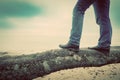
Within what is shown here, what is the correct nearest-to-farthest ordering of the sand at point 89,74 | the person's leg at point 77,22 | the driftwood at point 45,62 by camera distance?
the driftwood at point 45,62, the person's leg at point 77,22, the sand at point 89,74

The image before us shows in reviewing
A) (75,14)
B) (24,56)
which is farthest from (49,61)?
(75,14)

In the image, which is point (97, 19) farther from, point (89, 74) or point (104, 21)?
point (89, 74)

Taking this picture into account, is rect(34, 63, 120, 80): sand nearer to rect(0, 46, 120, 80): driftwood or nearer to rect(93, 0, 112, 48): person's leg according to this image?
rect(0, 46, 120, 80): driftwood

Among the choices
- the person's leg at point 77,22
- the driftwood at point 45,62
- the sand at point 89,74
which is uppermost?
the person's leg at point 77,22

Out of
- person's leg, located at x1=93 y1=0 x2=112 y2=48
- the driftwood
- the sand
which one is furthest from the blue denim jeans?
the sand

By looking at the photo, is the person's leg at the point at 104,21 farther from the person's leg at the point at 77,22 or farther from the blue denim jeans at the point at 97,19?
the person's leg at the point at 77,22

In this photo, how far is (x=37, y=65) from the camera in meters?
3.96

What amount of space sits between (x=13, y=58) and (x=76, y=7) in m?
1.69

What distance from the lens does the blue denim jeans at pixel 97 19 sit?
441 cm

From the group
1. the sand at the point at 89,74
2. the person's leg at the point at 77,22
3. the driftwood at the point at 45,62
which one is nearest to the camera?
the driftwood at the point at 45,62

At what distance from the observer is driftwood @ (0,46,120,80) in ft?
12.4

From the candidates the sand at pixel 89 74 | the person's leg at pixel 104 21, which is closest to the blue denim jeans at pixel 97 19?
the person's leg at pixel 104 21

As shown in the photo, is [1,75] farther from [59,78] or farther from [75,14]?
[75,14]

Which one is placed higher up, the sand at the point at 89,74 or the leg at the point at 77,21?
the leg at the point at 77,21
